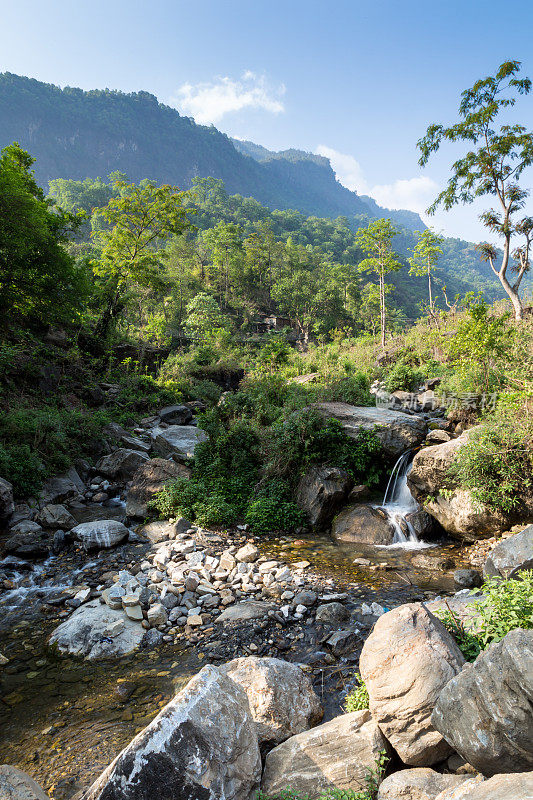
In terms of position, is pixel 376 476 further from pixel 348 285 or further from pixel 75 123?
pixel 75 123

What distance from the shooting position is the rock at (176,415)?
18.2 metres

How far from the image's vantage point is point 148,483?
10.1 meters

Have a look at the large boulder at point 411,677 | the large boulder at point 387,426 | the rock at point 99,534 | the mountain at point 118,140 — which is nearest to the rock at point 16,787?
the large boulder at point 411,677

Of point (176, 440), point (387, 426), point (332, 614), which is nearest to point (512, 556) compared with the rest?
point (332, 614)

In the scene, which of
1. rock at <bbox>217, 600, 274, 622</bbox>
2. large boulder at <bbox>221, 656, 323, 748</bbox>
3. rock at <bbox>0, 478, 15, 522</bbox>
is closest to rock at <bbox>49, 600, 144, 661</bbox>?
rock at <bbox>217, 600, 274, 622</bbox>

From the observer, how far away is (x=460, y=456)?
8.06 meters

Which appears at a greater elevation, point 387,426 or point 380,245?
point 380,245

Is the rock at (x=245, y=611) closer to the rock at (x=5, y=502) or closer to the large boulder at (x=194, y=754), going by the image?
the large boulder at (x=194, y=754)

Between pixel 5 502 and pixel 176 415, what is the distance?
10263 millimetres

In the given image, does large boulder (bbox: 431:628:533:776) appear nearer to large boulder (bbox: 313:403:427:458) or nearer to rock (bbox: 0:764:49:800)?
rock (bbox: 0:764:49:800)

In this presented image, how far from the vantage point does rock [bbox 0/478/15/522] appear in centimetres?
844

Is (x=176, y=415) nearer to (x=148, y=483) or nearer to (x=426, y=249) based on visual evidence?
(x=148, y=483)

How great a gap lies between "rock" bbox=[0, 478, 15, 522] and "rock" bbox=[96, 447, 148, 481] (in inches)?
144

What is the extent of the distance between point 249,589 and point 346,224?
4302 inches
